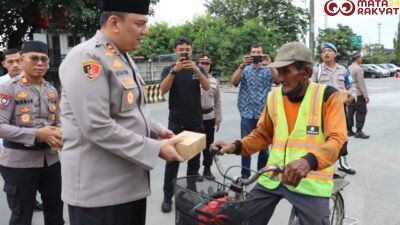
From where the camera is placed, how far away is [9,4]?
57.0ft

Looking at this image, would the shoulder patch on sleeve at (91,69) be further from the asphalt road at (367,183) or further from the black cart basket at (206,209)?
the asphalt road at (367,183)

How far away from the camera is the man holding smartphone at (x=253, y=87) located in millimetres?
5797

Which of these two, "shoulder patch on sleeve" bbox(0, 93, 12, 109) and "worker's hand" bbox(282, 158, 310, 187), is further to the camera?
"shoulder patch on sleeve" bbox(0, 93, 12, 109)

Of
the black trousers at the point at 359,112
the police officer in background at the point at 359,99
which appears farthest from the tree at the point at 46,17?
the black trousers at the point at 359,112

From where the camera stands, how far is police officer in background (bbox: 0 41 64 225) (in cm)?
338

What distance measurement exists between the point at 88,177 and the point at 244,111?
3.92 meters

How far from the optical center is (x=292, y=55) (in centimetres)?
268

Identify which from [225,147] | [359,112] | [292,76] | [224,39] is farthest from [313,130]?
[224,39]

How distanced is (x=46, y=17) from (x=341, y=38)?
33812mm

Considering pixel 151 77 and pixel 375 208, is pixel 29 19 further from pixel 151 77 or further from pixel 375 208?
pixel 375 208

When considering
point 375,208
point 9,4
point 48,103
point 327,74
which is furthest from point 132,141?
point 9,4

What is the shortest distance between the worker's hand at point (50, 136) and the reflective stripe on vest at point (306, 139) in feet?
5.10

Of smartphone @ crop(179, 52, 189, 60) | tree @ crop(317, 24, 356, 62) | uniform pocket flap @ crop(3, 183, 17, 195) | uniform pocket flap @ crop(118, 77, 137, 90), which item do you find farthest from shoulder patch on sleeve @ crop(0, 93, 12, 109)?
tree @ crop(317, 24, 356, 62)

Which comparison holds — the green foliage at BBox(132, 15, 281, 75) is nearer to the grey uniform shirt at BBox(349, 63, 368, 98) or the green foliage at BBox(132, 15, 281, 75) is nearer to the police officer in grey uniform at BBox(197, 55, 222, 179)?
the grey uniform shirt at BBox(349, 63, 368, 98)
